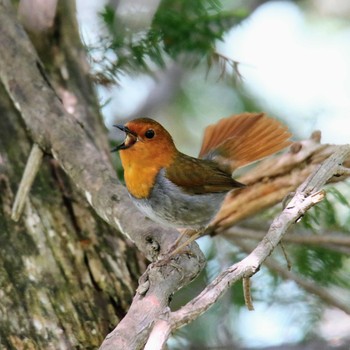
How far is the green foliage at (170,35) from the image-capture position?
166 inches

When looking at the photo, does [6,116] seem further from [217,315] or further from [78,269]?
[217,315]

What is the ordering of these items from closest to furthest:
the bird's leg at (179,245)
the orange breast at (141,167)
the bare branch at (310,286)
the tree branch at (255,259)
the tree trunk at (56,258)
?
the tree branch at (255,259)
the bird's leg at (179,245)
the tree trunk at (56,258)
the orange breast at (141,167)
the bare branch at (310,286)

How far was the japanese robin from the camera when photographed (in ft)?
11.7

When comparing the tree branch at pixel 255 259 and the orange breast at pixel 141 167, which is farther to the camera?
the orange breast at pixel 141 167

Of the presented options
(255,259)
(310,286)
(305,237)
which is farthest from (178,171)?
(255,259)

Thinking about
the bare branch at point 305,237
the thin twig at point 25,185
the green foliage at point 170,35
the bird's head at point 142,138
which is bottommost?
the bare branch at point 305,237

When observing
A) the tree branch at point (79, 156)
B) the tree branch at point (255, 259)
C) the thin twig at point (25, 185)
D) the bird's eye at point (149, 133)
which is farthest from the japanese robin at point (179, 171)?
the tree branch at point (255, 259)

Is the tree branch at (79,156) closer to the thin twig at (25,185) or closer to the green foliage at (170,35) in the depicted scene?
the thin twig at (25,185)

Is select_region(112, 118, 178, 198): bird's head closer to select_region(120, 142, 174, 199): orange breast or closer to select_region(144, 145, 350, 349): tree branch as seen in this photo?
select_region(120, 142, 174, 199): orange breast

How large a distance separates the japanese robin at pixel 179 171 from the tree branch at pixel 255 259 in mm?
947

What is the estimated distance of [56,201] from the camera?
3.95 metres

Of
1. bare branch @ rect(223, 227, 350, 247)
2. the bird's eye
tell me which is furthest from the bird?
bare branch @ rect(223, 227, 350, 247)

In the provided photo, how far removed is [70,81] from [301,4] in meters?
2.78

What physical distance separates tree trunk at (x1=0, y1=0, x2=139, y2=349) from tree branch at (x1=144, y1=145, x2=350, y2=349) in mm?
1266
